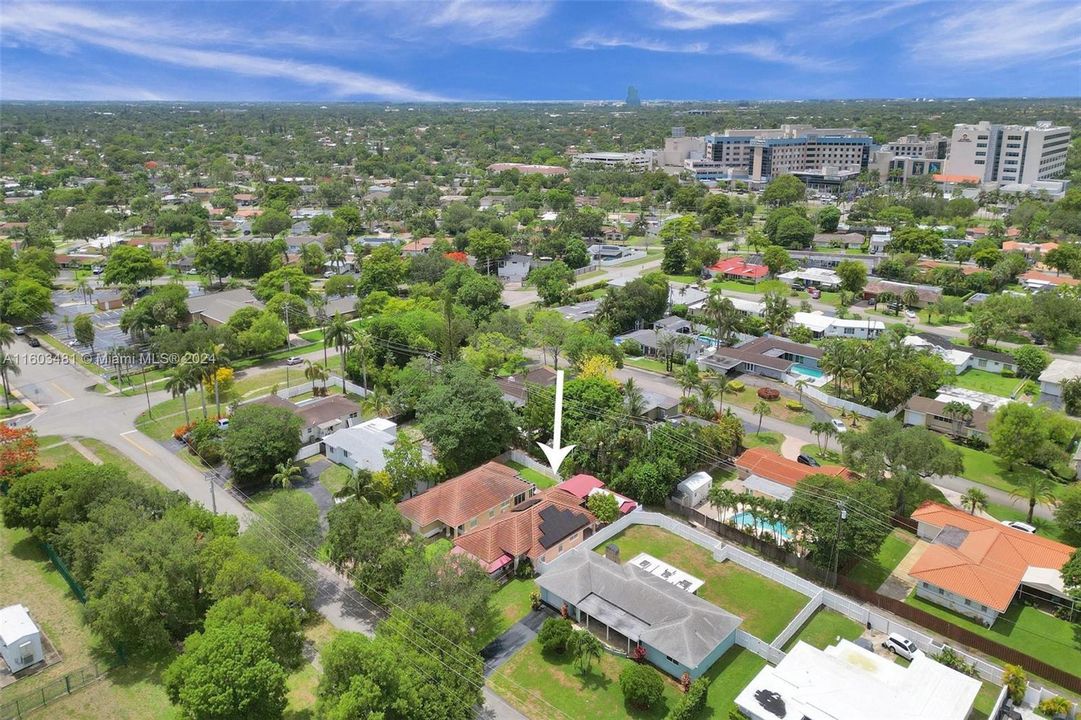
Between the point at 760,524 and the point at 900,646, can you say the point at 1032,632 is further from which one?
the point at 760,524

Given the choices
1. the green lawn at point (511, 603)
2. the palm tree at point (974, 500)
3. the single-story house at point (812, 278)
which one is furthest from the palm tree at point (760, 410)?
the single-story house at point (812, 278)

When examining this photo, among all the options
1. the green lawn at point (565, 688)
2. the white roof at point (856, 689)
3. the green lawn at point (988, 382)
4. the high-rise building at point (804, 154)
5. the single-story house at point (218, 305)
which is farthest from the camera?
the high-rise building at point (804, 154)

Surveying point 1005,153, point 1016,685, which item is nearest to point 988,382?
point 1016,685

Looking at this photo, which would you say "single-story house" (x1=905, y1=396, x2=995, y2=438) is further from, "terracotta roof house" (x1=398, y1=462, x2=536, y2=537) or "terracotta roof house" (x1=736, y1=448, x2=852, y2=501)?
"terracotta roof house" (x1=398, y1=462, x2=536, y2=537)

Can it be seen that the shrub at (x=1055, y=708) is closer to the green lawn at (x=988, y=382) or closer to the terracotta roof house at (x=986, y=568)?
the terracotta roof house at (x=986, y=568)

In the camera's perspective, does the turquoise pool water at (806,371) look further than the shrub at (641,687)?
Yes
